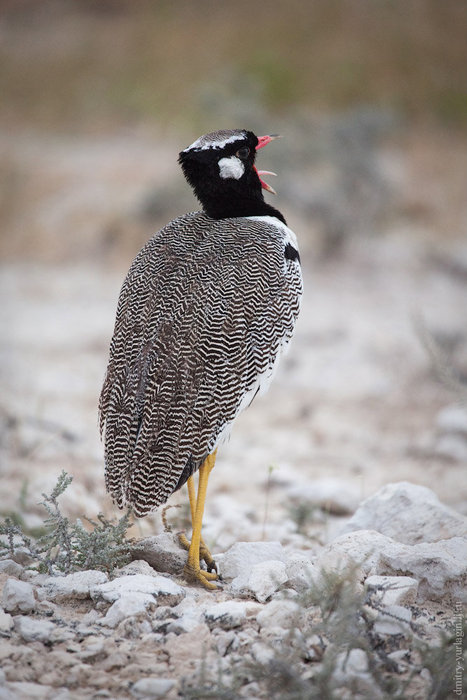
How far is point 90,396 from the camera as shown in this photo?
7551mm

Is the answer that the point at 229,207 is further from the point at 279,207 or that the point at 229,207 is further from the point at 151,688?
the point at 279,207

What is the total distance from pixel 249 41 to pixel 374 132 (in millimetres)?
8190

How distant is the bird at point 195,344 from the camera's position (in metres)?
3.40

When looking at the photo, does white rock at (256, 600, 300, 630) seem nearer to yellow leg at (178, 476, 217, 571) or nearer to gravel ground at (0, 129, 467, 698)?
gravel ground at (0, 129, 467, 698)

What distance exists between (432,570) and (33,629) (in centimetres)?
157

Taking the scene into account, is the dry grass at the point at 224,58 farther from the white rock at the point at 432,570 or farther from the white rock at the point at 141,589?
the white rock at the point at 141,589

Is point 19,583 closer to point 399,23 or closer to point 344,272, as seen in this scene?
point 344,272

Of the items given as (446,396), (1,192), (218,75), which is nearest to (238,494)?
(446,396)

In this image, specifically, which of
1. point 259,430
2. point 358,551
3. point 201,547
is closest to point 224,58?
point 259,430

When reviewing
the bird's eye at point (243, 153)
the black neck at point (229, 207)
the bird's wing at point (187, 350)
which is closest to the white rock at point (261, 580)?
the bird's wing at point (187, 350)

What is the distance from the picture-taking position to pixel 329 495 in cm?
550

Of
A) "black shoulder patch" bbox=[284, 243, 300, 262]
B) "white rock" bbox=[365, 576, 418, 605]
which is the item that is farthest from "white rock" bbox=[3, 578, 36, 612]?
"black shoulder patch" bbox=[284, 243, 300, 262]

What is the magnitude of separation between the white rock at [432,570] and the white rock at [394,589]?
9 cm

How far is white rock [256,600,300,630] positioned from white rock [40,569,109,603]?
0.71 m
